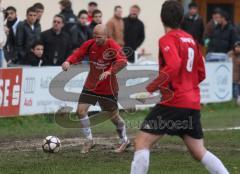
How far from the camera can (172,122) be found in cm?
870

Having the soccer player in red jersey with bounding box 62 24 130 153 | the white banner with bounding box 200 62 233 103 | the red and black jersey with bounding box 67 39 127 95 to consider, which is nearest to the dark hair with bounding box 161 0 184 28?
the soccer player in red jersey with bounding box 62 24 130 153

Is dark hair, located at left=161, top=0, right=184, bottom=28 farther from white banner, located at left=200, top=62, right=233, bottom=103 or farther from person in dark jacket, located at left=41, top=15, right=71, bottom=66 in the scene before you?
white banner, located at left=200, top=62, right=233, bottom=103

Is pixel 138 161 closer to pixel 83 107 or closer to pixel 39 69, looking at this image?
pixel 83 107

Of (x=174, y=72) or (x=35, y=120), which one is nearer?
(x=174, y=72)

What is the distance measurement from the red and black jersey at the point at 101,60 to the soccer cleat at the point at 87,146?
2.55ft

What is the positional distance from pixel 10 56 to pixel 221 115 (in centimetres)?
457

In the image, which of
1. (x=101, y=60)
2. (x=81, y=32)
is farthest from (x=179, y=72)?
(x=81, y=32)

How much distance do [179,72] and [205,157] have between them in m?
0.91

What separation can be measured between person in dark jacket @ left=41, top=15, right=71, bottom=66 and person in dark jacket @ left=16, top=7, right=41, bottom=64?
0.82 feet

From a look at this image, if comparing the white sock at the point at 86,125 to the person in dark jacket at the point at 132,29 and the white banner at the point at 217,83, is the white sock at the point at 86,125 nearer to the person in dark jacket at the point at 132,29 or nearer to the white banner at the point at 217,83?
the white banner at the point at 217,83

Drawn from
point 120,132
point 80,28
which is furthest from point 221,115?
point 120,132

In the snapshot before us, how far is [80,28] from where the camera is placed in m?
18.7

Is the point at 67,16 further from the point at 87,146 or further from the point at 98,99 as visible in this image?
the point at 87,146

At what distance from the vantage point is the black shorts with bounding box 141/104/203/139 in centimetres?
866
